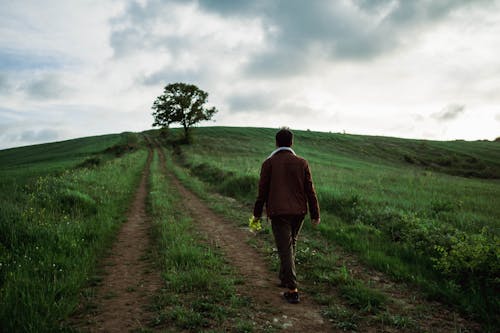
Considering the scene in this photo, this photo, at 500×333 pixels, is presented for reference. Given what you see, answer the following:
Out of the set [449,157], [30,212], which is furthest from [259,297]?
[449,157]

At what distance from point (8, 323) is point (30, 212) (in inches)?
195

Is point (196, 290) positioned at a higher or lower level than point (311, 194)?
lower

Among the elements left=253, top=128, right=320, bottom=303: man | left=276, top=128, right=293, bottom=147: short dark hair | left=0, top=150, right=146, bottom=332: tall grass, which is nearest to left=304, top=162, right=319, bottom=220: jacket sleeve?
left=253, top=128, right=320, bottom=303: man

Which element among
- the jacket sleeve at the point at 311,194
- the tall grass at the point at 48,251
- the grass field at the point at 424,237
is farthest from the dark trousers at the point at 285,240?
the tall grass at the point at 48,251

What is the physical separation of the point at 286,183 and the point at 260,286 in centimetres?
209

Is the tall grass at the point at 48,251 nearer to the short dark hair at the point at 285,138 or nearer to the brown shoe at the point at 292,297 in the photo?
the brown shoe at the point at 292,297

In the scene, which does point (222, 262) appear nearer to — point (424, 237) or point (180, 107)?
point (424, 237)

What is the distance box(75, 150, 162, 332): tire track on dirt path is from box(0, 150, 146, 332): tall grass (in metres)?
0.34

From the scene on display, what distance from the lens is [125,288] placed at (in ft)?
17.6

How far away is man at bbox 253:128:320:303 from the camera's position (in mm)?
5156

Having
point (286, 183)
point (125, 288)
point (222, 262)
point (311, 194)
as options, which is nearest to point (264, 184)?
point (286, 183)

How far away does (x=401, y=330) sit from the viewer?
165 inches

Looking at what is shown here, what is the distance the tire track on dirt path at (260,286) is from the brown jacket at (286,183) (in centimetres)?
145

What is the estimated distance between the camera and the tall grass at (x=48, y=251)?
165 inches
